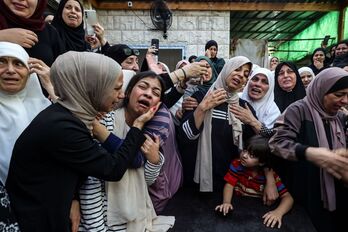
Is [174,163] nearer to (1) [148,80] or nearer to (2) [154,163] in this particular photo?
(2) [154,163]

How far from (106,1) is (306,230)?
232 inches

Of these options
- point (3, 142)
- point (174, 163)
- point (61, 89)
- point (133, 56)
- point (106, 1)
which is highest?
point (106, 1)

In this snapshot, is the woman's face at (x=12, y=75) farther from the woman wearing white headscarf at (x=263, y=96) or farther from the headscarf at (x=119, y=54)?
the woman wearing white headscarf at (x=263, y=96)

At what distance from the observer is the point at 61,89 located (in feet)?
3.95

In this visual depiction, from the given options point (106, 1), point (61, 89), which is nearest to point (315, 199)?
point (61, 89)

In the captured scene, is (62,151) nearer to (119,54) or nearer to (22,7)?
(22,7)

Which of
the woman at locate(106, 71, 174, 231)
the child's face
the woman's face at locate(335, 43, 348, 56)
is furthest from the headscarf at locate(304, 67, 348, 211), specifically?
the woman's face at locate(335, 43, 348, 56)

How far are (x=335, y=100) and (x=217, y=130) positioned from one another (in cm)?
86

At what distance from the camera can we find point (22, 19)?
70.2 inches

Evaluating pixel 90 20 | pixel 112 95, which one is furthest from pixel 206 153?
pixel 90 20

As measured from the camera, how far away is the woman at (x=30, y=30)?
5.32ft

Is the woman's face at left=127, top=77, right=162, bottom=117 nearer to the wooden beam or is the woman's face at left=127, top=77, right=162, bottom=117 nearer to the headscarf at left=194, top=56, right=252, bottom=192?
the headscarf at left=194, top=56, right=252, bottom=192

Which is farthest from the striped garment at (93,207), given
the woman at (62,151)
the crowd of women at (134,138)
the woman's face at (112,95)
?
the woman's face at (112,95)

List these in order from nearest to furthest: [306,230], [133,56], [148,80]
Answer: [148,80] < [306,230] < [133,56]
